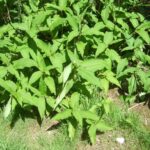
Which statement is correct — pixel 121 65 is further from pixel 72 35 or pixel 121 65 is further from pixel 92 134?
pixel 92 134

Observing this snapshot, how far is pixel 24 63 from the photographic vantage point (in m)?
3.78

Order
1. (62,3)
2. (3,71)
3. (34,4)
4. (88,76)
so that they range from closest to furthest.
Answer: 1. (88,76)
2. (3,71)
3. (62,3)
4. (34,4)

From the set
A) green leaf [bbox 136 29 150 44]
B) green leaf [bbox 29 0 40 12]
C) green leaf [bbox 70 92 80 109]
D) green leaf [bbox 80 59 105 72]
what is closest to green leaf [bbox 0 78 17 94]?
green leaf [bbox 70 92 80 109]

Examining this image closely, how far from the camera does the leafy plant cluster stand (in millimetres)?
3795

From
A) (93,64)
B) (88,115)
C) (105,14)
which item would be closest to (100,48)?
(93,64)

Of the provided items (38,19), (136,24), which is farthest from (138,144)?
(38,19)

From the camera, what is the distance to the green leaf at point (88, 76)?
3.63m

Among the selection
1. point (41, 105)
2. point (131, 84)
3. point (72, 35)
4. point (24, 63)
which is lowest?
point (131, 84)

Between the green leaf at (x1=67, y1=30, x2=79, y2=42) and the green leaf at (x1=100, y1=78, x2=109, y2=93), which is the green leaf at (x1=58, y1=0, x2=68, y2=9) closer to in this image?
the green leaf at (x1=67, y1=30, x2=79, y2=42)

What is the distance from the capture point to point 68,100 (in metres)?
3.96

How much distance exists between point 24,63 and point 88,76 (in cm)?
59

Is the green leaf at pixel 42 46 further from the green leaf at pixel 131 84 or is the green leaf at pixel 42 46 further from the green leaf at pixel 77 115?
the green leaf at pixel 131 84

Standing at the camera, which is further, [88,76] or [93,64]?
[93,64]

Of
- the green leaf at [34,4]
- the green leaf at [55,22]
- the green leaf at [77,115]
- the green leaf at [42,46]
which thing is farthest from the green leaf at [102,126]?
the green leaf at [34,4]
